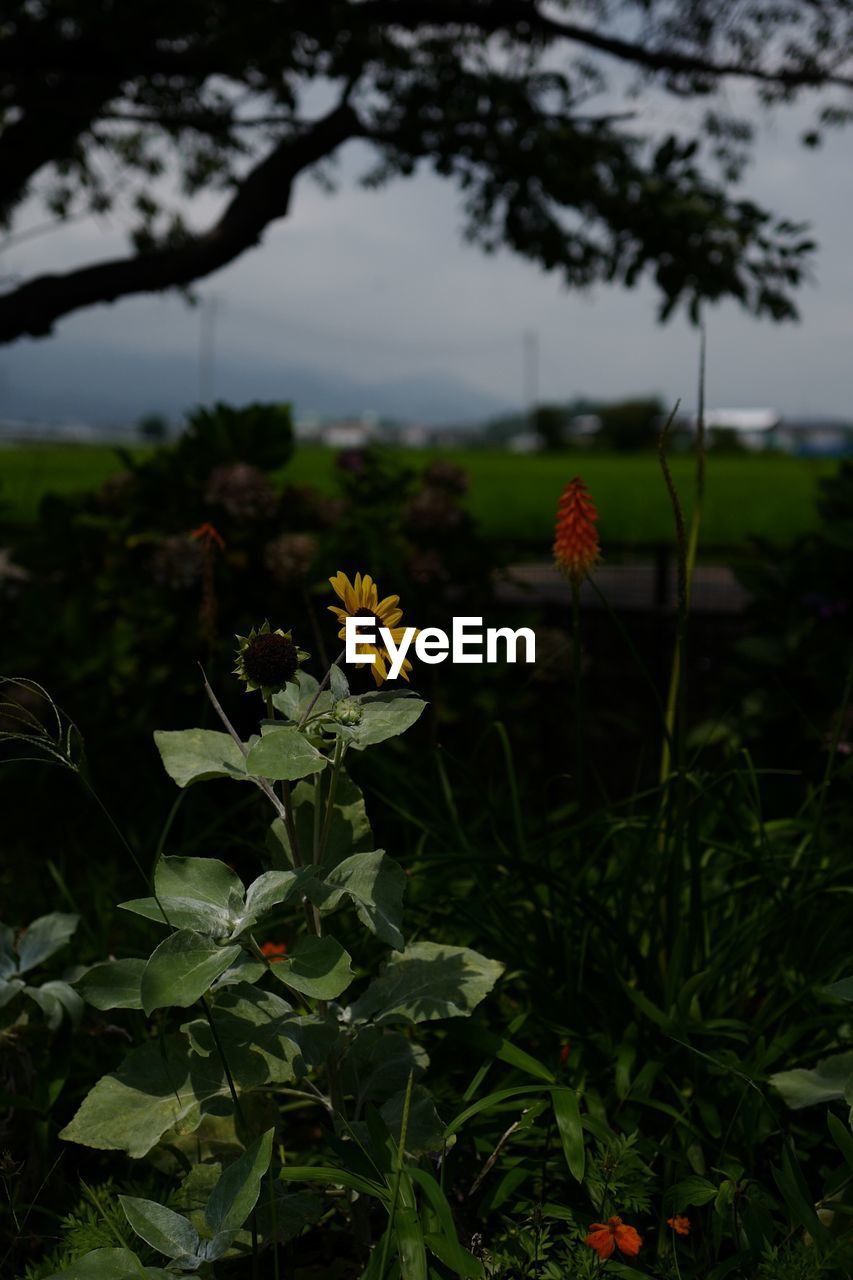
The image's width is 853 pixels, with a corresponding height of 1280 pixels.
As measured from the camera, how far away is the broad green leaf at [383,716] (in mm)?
1396

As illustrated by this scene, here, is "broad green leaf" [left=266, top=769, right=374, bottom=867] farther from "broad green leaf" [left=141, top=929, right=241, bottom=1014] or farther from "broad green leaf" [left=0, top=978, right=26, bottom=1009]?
"broad green leaf" [left=0, top=978, right=26, bottom=1009]

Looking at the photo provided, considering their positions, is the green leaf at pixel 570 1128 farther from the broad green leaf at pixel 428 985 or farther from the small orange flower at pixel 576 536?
the small orange flower at pixel 576 536

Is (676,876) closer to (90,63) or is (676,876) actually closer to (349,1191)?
(349,1191)

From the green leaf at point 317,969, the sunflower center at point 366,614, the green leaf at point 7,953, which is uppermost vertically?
the sunflower center at point 366,614

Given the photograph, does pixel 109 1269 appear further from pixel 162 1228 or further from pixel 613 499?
pixel 613 499

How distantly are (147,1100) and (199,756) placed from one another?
47 cm

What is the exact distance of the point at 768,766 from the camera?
3.27 m

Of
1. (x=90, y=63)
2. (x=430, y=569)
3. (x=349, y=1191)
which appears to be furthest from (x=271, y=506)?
(x=90, y=63)

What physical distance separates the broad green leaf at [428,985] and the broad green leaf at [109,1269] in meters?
0.41

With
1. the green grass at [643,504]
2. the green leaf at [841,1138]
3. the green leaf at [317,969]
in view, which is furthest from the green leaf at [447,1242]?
the green grass at [643,504]

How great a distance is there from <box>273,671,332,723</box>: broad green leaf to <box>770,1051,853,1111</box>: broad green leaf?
0.89 m

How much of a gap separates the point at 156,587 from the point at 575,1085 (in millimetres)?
2326

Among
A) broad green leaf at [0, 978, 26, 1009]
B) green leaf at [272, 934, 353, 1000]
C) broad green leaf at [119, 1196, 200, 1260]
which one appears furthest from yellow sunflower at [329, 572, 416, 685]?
broad green leaf at [0, 978, 26, 1009]

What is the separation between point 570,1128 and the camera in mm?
1500
